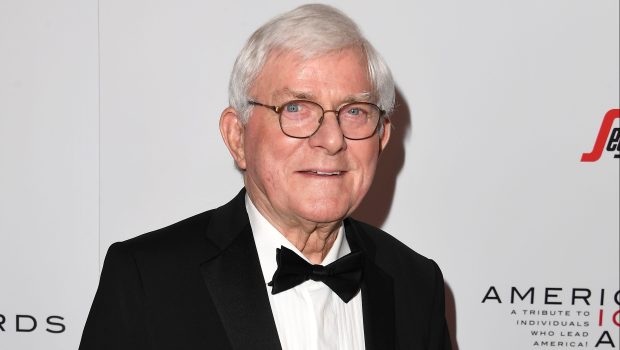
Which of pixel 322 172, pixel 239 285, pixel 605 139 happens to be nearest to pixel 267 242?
pixel 239 285

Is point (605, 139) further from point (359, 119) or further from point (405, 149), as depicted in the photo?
point (359, 119)

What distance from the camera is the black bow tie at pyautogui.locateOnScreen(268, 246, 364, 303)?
68.1 inches

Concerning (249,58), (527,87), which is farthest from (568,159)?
(249,58)

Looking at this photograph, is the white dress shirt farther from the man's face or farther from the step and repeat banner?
the step and repeat banner

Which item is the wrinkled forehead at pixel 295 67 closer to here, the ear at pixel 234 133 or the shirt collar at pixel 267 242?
the ear at pixel 234 133

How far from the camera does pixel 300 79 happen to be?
5.36 ft

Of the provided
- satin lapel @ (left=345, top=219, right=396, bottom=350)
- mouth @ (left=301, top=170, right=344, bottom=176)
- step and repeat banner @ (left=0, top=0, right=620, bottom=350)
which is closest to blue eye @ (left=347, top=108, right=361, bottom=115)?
mouth @ (left=301, top=170, right=344, bottom=176)

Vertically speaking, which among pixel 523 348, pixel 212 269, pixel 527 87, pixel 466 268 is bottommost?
pixel 523 348

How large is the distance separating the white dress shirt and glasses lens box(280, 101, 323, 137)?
277 mm

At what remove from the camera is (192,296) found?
172cm

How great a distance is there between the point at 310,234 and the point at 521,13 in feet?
3.91

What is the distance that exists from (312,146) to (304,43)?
0.75ft

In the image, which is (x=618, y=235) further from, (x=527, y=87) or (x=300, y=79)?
(x=300, y=79)

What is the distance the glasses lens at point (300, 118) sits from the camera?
1.65 meters
